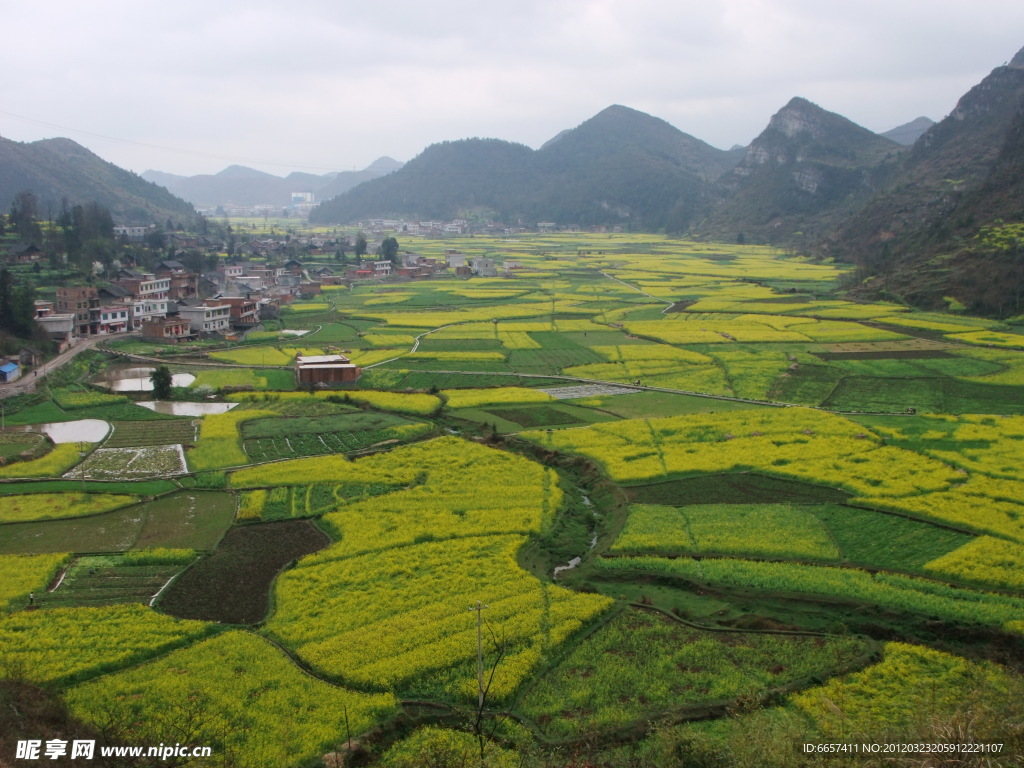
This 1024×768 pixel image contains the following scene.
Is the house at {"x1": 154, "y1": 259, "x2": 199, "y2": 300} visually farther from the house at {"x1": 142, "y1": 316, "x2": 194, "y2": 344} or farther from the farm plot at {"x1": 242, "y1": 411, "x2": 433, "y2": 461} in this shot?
the farm plot at {"x1": 242, "y1": 411, "x2": 433, "y2": 461}

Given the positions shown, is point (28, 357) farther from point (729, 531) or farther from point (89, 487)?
point (729, 531)

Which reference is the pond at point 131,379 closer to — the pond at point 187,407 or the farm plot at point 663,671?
the pond at point 187,407

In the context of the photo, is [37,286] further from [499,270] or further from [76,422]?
[499,270]

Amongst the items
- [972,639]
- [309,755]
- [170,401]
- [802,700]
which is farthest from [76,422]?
[972,639]

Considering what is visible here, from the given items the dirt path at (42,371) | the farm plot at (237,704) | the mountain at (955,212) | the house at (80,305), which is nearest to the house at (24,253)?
the house at (80,305)

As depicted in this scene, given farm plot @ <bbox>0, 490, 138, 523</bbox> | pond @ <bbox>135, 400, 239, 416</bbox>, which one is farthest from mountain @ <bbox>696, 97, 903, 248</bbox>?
farm plot @ <bbox>0, 490, 138, 523</bbox>

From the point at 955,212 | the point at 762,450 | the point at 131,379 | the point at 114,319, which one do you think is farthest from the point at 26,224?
the point at 955,212

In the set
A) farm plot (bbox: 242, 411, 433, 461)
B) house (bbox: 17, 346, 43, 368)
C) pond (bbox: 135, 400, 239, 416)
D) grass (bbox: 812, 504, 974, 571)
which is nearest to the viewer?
grass (bbox: 812, 504, 974, 571)
